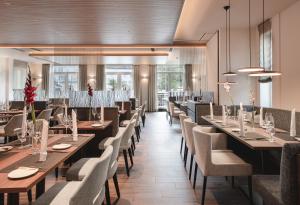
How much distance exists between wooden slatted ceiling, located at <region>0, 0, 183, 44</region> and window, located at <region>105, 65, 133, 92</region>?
821 cm

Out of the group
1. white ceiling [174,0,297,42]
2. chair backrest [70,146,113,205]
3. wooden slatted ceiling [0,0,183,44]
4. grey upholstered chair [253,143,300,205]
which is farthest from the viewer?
white ceiling [174,0,297,42]

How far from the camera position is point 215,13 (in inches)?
244

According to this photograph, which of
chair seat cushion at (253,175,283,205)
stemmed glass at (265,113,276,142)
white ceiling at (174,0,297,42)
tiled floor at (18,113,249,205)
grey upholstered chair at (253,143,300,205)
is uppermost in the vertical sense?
white ceiling at (174,0,297,42)

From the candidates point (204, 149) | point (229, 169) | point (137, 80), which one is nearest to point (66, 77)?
point (137, 80)

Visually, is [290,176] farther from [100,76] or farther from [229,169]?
[100,76]

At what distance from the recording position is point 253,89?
7.62 metres

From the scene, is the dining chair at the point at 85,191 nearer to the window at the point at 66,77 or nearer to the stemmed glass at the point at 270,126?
the stemmed glass at the point at 270,126

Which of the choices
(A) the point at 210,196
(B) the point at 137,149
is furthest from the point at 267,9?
(A) the point at 210,196

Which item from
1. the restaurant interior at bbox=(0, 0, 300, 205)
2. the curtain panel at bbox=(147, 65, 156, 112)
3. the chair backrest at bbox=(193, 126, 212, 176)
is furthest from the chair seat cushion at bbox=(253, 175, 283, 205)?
the curtain panel at bbox=(147, 65, 156, 112)

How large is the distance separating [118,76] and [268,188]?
15409mm

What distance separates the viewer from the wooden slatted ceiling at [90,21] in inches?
193

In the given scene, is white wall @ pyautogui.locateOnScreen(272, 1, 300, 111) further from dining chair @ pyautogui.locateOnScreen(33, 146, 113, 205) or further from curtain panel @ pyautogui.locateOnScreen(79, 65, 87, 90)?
curtain panel @ pyautogui.locateOnScreen(79, 65, 87, 90)

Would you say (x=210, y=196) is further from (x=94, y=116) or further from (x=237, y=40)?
(x=237, y=40)

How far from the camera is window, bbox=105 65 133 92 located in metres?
16.8
